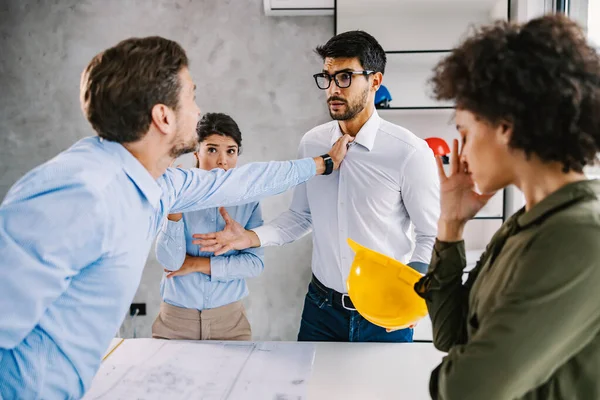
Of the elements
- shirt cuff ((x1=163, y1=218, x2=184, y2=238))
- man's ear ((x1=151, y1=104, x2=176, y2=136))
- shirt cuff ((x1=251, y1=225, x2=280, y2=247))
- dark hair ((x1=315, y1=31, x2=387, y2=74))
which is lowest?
shirt cuff ((x1=251, y1=225, x2=280, y2=247))

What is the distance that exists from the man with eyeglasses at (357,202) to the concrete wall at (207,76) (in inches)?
58.1

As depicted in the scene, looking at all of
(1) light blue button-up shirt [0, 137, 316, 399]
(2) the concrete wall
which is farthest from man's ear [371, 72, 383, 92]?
(2) the concrete wall

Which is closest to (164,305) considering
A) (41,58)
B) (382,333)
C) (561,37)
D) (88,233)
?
(382,333)

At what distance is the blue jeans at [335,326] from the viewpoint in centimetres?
177

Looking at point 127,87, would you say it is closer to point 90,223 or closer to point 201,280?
point 90,223

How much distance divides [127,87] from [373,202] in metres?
1.01

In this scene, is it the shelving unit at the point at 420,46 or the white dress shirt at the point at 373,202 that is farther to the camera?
the shelving unit at the point at 420,46

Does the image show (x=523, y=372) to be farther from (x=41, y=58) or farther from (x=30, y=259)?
(x=41, y=58)

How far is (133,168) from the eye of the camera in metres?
1.15

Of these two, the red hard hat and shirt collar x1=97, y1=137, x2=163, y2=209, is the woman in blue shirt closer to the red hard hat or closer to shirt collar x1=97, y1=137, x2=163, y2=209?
shirt collar x1=97, y1=137, x2=163, y2=209

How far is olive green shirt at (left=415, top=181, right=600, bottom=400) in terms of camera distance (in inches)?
27.6

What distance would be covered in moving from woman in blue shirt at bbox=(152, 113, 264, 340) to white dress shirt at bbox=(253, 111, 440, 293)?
0.48 ft

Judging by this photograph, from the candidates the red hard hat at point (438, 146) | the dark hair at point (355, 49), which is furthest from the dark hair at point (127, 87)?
the red hard hat at point (438, 146)

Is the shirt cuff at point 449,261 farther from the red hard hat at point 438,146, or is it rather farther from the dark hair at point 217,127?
the red hard hat at point 438,146
